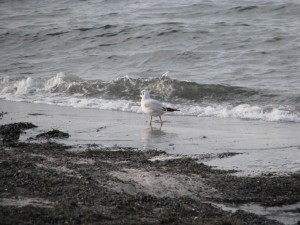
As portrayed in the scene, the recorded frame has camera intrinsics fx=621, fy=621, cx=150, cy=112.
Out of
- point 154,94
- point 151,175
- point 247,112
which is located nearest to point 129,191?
point 151,175

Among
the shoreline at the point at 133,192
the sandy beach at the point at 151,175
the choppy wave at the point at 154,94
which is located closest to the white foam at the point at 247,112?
the choppy wave at the point at 154,94

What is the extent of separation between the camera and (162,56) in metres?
16.7

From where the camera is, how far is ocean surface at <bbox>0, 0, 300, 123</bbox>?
12.9 meters

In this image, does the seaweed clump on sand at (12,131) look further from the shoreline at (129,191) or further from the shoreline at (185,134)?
the shoreline at (129,191)

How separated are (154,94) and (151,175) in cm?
712

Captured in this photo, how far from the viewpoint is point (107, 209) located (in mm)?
5371

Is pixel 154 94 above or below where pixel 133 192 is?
below

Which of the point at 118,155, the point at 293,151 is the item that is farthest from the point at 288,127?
the point at 118,155

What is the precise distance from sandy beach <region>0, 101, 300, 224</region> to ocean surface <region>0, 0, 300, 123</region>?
2.25m

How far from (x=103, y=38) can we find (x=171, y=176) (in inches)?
522

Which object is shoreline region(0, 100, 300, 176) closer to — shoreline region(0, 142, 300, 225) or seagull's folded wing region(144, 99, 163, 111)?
seagull's folded wing region(144, 99, 163, 111)

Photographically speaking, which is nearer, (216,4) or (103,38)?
(103,38)

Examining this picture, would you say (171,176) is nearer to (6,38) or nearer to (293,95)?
(293,95)

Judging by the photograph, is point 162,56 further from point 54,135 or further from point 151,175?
point 151,175
